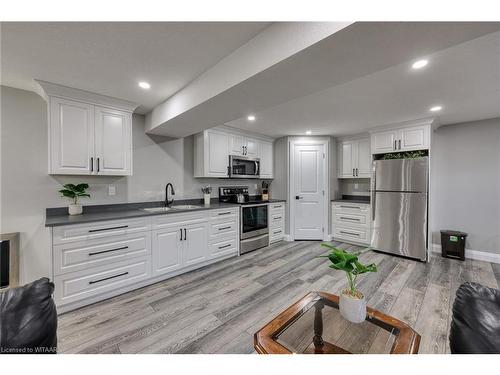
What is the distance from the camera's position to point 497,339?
2.58ft

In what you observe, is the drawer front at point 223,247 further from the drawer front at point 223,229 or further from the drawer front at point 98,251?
the drawer front at point 98,251

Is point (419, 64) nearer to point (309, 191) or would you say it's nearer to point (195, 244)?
point (309, 191)

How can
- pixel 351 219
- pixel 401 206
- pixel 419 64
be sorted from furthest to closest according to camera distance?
1. pixel 351 219
2. pixel 401 206
3. pixel 419 64

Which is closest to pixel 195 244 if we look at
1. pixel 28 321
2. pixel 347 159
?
pixel 28 321

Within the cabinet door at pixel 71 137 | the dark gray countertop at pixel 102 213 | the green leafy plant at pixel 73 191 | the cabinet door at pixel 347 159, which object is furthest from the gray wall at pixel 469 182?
the green leafy plant at pixel 73 191

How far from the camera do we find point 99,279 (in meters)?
2.17

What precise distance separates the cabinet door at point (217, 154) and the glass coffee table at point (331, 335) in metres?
2.71

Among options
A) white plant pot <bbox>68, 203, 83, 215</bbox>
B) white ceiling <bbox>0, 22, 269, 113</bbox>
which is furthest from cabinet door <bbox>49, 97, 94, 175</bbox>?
white plant pot <bbox>68, 203, 83, 215</bbox>

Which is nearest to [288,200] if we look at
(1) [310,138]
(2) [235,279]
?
(1) [310,138]

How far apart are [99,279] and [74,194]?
98 cm

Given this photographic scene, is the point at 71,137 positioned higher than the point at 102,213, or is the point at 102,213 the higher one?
the point at 71,137

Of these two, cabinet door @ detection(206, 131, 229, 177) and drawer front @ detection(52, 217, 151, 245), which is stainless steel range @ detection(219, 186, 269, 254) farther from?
drawer front @ detection(52, 217, 151, 245)

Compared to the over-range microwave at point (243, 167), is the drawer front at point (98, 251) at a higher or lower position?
lower

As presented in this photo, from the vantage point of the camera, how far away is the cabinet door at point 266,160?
448cm
